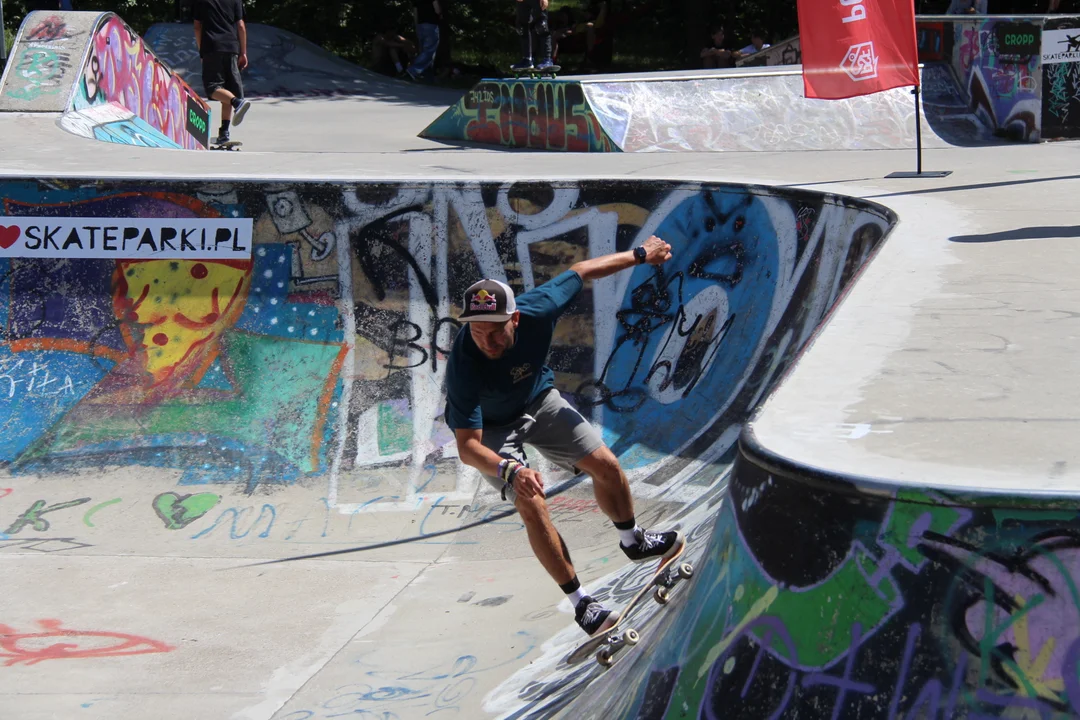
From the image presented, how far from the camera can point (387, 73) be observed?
22922 mm

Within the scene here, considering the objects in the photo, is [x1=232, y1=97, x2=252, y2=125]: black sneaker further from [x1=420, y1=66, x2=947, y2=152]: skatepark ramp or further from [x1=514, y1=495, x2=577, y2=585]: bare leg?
[x1=514, y1=495, x2=577, y2=585]: bare leg

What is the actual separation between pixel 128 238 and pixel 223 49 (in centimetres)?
436

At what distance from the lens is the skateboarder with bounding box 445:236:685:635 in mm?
4344

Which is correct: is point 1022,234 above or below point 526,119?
below

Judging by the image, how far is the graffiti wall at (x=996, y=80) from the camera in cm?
1264

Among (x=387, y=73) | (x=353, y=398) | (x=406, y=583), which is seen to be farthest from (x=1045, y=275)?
(x=387, y=73)

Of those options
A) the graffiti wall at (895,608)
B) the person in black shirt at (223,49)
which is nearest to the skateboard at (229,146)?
the person in black shirt at (223,49)

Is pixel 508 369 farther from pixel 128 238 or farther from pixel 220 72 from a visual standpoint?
pixel 220 72

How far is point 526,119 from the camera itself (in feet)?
44.7

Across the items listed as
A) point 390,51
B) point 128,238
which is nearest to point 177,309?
point 128,238

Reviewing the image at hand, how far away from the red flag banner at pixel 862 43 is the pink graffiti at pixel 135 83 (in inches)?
336

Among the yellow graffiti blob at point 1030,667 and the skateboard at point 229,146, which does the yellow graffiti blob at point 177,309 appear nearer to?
the skateboard at point 229,146

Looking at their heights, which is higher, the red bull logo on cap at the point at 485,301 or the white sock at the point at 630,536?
the red bull logo on cap at the point at 485,301

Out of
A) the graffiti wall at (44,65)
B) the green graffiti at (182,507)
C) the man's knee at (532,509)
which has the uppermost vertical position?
the graffiti wall at (44,65)
